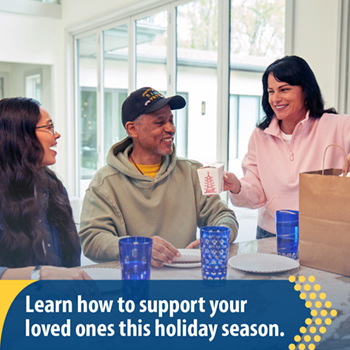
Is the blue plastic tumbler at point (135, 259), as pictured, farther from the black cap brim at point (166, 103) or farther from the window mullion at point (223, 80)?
the window mullion at point (223, 80)

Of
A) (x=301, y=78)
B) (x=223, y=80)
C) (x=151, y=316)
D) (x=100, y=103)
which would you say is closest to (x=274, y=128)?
(x=301, y=78)

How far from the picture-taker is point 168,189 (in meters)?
1.75

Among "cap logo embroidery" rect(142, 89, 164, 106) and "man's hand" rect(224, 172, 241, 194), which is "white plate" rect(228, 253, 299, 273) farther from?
"cap logo embroidery" rect(142, 89, 164, 106)

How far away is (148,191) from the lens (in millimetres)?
1697

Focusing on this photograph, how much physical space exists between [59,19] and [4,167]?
5.42 m

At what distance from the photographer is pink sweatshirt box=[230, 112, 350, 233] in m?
1.69

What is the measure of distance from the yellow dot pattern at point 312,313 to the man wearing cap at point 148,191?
0.46 meters

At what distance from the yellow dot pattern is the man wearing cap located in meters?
0.46

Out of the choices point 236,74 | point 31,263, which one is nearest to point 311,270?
point 31,263

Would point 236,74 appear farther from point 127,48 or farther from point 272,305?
point 272,305

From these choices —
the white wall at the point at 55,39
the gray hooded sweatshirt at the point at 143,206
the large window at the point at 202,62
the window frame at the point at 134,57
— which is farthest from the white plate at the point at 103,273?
the white wall at the point at 55,39

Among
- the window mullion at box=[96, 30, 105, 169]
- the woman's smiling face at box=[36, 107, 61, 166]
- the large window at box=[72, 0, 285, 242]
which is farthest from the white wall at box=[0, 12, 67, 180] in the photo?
the woman's smiling face at box=[36, 107, 61, 166]

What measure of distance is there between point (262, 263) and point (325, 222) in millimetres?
207

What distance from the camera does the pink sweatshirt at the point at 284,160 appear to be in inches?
66.5
